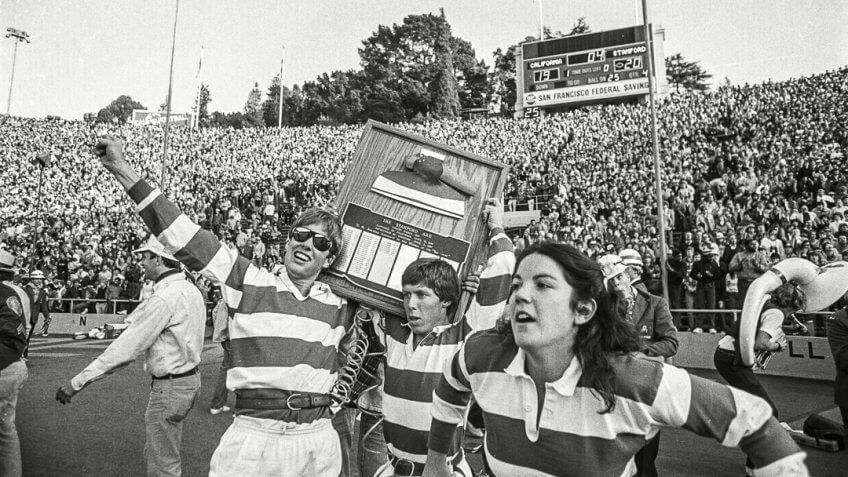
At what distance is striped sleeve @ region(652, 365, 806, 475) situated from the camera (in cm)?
160

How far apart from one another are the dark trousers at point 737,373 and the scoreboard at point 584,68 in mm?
31539

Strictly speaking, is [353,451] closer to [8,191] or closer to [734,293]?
[734,293]

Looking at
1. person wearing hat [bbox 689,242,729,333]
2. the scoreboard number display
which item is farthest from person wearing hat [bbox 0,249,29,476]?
the scoreboard number display

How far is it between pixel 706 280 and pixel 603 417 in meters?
12.1

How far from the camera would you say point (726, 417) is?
5.37ft

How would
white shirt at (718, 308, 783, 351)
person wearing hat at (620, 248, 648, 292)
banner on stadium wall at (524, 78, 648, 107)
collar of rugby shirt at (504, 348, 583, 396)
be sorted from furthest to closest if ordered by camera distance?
banner on stadium wall at (524, 78, 648, 107), person wearing hat at (620, 248, 648, 292), white shirt at (718, 308, 783, 351), collar of rugby shirt at (504, 348, 583, 396)

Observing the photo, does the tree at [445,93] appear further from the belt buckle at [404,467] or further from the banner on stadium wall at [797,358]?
the belt buckle at [404,467]

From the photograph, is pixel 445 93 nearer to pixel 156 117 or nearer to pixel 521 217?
pixel 156 117

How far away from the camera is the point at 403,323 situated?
290cm

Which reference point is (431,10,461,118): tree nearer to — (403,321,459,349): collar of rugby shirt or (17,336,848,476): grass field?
(17,336,848,476): grass field

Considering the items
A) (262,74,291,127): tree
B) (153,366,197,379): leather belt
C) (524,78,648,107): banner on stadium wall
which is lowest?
→ (153,366,197,379): leather belt

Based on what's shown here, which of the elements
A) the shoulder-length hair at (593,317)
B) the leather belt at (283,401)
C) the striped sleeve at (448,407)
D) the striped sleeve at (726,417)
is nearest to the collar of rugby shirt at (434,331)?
the leather belt at (283,401)

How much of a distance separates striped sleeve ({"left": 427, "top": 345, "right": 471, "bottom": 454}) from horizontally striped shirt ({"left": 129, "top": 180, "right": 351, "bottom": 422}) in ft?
2.36

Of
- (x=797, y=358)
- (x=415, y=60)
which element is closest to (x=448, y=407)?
(x=797, y=358)
